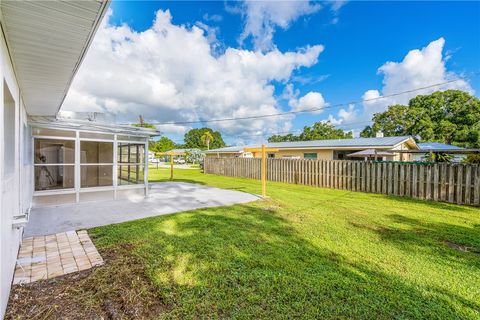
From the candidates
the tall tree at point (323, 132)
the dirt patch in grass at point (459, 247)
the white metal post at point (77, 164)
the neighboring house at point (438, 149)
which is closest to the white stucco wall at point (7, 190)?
the white metal post at point (77, 164)

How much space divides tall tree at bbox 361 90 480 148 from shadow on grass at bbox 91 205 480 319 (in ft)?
98.4

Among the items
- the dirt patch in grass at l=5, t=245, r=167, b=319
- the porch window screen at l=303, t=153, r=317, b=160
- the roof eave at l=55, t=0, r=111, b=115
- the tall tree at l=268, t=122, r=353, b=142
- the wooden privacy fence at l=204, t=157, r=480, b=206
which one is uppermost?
the tall tree at l=268, t=122, r=353, b=142

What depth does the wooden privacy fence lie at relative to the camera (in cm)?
720

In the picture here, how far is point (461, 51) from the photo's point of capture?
14.2 metres

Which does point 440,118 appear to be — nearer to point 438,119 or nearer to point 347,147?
point 438,119

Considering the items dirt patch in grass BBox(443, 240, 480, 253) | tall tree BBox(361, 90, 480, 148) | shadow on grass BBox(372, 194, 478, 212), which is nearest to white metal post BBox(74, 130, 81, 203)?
dirt patch in grass BBox(443, 240, 480, 253)

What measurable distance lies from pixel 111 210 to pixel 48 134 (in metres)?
3.13

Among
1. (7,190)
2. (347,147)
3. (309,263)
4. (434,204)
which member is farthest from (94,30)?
(347,147)

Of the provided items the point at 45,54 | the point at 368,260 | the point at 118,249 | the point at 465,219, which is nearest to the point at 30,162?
the point at 118,249

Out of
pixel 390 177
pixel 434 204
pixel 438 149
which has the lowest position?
pixel 434 204

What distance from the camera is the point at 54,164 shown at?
269 inches

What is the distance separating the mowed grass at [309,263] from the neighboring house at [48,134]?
171 cm

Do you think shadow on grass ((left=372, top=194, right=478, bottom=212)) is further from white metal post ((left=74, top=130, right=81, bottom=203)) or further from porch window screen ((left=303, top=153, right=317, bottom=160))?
white metal post ((left=74, top=130, right=81, bottom=203))

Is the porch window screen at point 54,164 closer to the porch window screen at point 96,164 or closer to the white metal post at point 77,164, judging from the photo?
the white metal post at point 77,164
